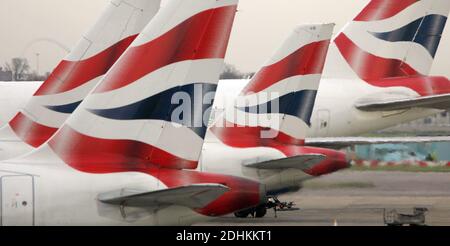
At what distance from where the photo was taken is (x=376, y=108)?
126 ft

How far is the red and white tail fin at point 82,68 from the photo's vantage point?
20.0 m

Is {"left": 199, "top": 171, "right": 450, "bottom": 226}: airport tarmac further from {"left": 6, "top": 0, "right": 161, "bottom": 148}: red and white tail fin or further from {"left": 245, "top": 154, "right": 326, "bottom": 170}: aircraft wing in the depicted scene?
{"left": 6, "top": 0, "right": 161, "bottom": 148}: red and white tail fin

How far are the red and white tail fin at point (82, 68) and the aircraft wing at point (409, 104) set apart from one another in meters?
18.5

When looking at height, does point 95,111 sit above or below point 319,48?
below

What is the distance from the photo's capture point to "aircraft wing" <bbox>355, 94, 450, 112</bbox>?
1447 inches

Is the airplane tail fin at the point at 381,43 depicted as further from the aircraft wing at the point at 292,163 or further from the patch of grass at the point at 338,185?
the aircraft wing at the point at 292,163

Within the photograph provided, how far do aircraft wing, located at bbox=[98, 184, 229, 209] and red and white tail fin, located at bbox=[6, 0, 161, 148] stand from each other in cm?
696

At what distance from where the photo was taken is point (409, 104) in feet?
124

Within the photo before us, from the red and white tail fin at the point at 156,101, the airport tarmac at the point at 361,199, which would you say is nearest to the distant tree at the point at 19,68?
the airport tarmac at the point at 361,199

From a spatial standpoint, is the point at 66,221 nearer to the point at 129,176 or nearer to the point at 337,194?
the point at 129,176

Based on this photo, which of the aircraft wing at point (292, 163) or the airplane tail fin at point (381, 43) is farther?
the airplane tail fin at point (381, 43)

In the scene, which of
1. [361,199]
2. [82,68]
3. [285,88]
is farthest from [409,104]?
[82,68]

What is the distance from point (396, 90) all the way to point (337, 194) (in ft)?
14.6
